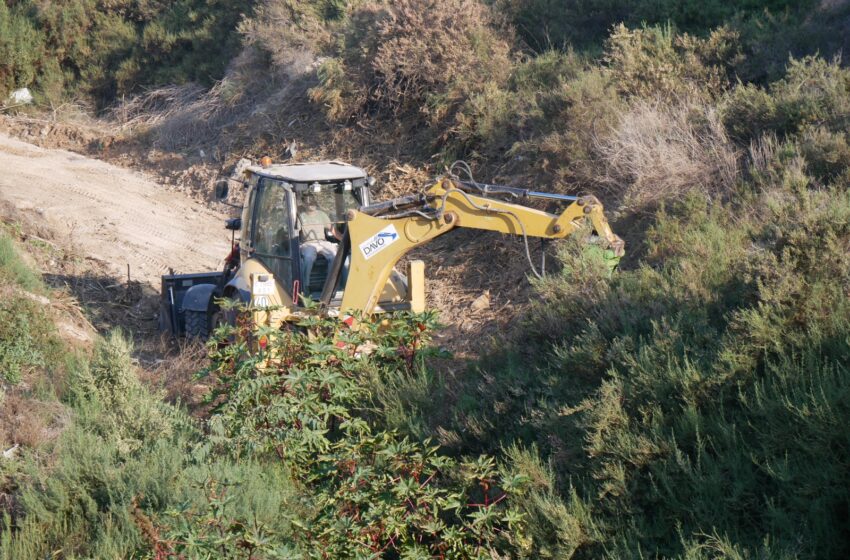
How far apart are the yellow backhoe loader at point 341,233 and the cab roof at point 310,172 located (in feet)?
0.03

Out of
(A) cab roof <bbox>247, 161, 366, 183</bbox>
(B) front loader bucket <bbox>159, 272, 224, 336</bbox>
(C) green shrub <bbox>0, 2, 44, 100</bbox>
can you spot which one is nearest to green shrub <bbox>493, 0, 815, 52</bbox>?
(A) cab roof <bbox>247, 161, 366, 183</bbox>

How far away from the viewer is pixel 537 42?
1582cm

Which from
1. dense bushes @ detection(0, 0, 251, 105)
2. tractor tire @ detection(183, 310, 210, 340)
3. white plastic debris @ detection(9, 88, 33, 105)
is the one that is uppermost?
dense bushes @ detection(0, 0, 251, 105)

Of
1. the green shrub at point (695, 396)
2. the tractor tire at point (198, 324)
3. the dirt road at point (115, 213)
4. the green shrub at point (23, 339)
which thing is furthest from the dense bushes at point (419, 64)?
the green shrub at point (695, 396)

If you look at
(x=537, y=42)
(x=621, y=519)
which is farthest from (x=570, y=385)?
(x=537, y=42)

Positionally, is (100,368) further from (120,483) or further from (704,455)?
(704,455)

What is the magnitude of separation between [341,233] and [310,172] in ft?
3.00

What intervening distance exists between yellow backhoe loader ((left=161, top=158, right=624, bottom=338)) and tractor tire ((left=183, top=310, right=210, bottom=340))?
0.04 feet

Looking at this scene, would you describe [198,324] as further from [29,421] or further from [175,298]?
[29,421]

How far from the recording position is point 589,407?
6.17 m

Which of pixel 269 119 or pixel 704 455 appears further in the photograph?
pixel 269 119

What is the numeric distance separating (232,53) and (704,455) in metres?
19.4

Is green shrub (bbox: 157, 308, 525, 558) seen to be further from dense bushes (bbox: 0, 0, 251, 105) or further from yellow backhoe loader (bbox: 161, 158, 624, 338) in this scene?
dense bushes (bbox: 0, 0, 251, 105)

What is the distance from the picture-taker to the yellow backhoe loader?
8.43 meters
